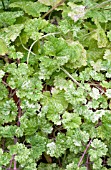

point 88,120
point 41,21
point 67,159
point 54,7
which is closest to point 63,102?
point 88,120

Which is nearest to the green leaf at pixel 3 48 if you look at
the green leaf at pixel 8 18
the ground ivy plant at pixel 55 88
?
the ground ivy plant at pixel 55 88

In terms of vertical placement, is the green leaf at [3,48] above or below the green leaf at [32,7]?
below

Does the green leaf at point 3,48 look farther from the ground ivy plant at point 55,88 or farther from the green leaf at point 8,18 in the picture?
the green leaf at point 8,18

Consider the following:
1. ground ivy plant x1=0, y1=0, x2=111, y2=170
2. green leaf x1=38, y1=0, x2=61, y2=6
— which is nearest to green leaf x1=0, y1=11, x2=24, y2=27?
ground ivy plant x1=0, y1=0, x2=111, y2=170

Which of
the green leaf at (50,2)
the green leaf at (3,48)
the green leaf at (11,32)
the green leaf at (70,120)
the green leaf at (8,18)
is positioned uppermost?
the green leaf at (50,2)

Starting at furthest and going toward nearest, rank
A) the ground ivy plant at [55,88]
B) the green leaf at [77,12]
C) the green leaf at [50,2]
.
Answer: the green leaf at [50,2], the green leaf at [77,12], the ground ivy plant at [55,88]

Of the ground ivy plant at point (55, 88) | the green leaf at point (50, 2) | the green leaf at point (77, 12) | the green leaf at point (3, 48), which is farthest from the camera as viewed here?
the green leaf at point (50, 2)

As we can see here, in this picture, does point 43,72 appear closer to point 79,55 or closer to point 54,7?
point 79,55

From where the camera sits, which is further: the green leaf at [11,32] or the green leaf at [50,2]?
the green leaf at [50,2]

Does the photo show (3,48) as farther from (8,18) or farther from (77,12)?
(77,12)
